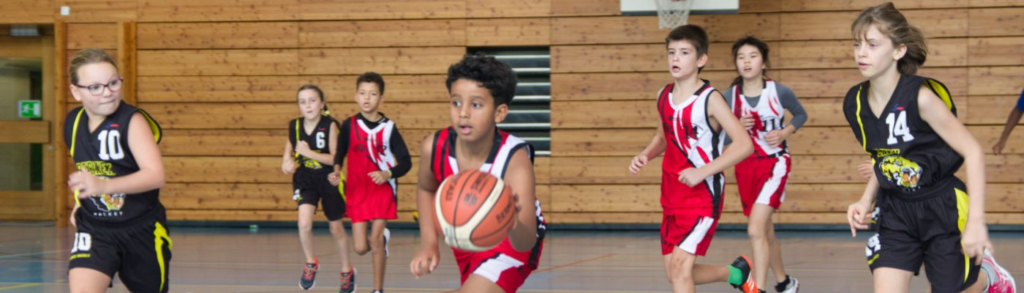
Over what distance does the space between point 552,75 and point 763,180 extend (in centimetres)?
579

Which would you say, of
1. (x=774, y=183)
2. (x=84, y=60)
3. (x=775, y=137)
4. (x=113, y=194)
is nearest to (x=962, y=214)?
(x=774, y=183)

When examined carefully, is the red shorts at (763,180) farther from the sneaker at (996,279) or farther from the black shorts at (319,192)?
the black shorts at (319,192)

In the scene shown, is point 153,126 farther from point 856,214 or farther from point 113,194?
point 856,214

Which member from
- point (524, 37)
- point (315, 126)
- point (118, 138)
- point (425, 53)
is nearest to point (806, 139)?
point (524, 37)

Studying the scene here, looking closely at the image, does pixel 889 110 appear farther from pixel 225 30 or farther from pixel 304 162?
pixel 225 30

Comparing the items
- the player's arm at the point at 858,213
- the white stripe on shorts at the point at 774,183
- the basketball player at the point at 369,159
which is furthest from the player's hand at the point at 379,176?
the player's arm at the point at 858,213

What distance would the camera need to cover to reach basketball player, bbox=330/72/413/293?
7.00m

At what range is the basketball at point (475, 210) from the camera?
132 inches

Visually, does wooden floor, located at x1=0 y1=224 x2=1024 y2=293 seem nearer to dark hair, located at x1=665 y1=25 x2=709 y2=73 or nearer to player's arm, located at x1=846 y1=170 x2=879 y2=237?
dark hair, located at x1=665 y1=25 x2=709 y2=73

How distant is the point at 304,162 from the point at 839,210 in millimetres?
6297

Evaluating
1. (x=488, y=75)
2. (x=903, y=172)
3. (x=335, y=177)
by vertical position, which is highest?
(x=488, y=75)

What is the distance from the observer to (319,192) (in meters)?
7.76

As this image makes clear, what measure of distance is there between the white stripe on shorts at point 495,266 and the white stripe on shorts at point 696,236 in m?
1.32

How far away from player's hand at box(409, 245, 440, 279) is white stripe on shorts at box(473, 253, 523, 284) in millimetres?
257
